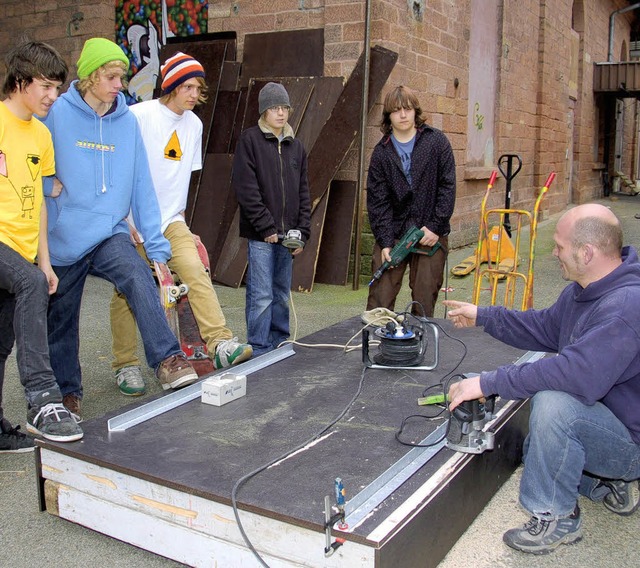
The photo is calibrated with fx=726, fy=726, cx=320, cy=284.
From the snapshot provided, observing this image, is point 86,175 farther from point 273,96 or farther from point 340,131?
point 340,131

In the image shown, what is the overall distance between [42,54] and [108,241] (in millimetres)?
950

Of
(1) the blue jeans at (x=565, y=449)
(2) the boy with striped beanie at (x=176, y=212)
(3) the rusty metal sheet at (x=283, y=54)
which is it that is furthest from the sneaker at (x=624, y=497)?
Answer: (3) the rusty metal sheet at (x=283, y=54)

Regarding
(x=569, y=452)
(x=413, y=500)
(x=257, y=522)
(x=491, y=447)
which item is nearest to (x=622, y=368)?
(x=569, y=452)

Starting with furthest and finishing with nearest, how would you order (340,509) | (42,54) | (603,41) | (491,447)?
1. (603,41)
2. (42,54)
3. (491,447)
4. (340,509)

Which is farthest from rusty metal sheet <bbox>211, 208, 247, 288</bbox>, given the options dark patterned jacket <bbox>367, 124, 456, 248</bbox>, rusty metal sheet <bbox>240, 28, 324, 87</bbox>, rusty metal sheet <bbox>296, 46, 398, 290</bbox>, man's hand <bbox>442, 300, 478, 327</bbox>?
man's hand <bbox>442, 300, 478, 327</bbox>

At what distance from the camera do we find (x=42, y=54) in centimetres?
315

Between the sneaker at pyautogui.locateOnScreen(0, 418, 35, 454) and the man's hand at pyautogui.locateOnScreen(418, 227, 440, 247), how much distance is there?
268 centimetres

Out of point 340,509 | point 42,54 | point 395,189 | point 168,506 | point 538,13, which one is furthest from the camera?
Result: point 538,13

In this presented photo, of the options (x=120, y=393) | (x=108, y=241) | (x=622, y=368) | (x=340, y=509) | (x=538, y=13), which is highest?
(x=538, y=13)

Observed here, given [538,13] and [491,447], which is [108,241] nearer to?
[491,447]

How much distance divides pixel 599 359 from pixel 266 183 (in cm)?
278

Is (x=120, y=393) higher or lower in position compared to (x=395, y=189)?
lower

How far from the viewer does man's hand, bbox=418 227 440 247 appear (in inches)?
191

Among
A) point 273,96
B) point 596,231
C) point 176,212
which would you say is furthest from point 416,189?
point 596,231
